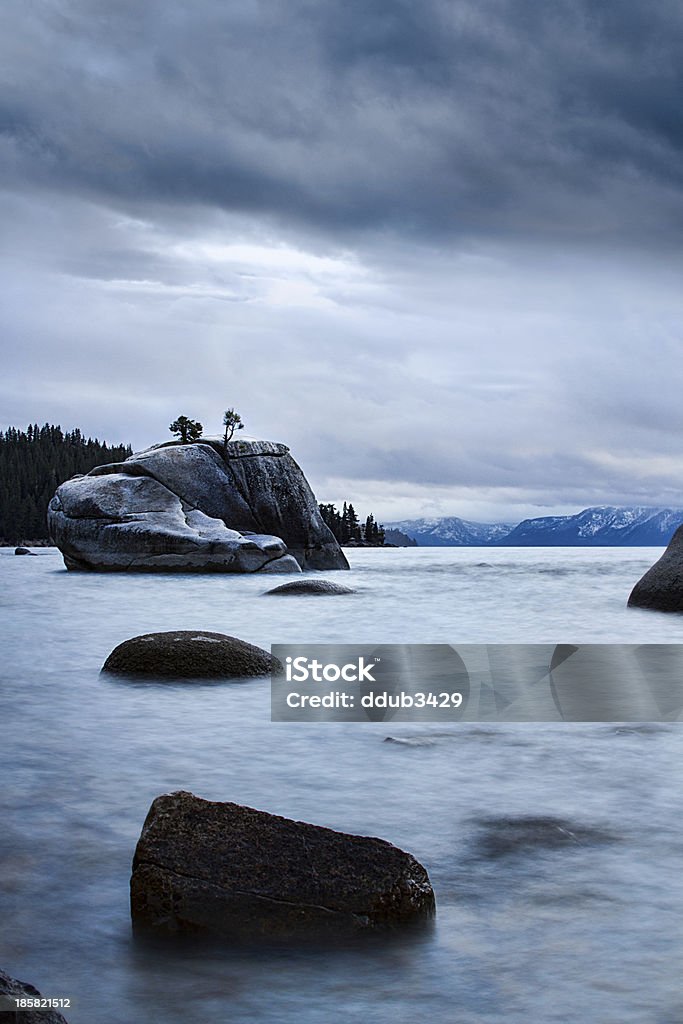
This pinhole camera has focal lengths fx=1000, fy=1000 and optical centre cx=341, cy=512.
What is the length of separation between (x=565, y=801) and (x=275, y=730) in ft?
8.32

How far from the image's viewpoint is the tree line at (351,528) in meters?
79.4

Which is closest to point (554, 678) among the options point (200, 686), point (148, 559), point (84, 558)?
point (200, 686)

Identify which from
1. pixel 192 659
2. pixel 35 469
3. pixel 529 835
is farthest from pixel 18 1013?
pixel 35 469

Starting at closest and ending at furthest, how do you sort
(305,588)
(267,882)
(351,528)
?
(267,882)
(305,588)
(351,528)

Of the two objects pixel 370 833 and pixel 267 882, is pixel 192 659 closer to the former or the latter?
pixel 370 833

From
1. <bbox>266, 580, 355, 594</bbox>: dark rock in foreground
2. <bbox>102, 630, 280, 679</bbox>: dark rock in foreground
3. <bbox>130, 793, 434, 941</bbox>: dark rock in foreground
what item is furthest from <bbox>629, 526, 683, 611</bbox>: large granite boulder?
<bbox>130, 793, 434, 941</bbox>: dark rock in foreground

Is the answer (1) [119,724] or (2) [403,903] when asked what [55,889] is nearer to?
(2) [403,903]

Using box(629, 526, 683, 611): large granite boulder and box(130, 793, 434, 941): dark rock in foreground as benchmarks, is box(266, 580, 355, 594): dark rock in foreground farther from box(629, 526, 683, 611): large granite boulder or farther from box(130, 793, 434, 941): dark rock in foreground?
box(130, 793, 434, 941): dark rock in foreground

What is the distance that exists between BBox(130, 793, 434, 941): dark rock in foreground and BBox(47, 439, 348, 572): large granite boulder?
960 inches

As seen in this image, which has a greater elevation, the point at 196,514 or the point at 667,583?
the point at 196,514

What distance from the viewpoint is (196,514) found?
30.1 metres

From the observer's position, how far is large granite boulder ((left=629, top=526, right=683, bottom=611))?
1601 centimetres

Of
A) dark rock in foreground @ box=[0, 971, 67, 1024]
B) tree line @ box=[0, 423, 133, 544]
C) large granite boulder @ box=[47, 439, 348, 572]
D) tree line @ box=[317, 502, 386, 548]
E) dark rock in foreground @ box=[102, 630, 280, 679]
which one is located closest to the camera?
dark rock in foreground @ box=[0, 971, 67, 1024]

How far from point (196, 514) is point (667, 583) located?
1687 centimetres
